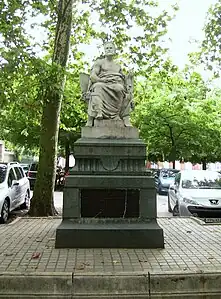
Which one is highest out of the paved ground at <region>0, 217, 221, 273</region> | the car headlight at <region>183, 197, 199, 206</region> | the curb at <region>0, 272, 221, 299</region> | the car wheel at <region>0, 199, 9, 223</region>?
the car headlight at <region>183, 197, 199, 206</region>

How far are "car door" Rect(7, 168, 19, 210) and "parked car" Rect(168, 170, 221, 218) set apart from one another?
5.11m

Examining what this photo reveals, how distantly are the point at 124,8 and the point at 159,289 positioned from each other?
1035 centimetres

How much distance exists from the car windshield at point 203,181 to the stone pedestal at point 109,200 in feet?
17.4

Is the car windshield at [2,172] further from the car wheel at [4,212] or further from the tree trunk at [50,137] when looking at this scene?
the tree trunk at [50,137]

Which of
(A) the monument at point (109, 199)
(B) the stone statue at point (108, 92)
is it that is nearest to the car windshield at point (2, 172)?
(B) the stone statue at point (108, 92)

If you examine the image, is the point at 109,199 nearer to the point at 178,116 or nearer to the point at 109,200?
the point at 109,200

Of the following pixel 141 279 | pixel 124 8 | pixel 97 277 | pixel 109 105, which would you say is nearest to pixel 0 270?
pixel 97 277

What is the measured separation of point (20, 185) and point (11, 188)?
4.23ft

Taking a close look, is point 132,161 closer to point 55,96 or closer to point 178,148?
point 55,96

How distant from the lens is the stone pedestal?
6742mm

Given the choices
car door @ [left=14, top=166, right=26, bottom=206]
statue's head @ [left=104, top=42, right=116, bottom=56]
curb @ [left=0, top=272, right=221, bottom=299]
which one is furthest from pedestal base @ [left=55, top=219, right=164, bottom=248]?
car door @ [left=14, top=166, right=26, bottom=206]

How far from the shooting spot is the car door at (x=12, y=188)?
11.5 metres

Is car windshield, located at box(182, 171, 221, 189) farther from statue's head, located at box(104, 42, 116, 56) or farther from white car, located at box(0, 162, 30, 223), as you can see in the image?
statue's head, located at box(104, 42, 116, 56)

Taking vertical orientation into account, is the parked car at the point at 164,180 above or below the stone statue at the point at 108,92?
below
